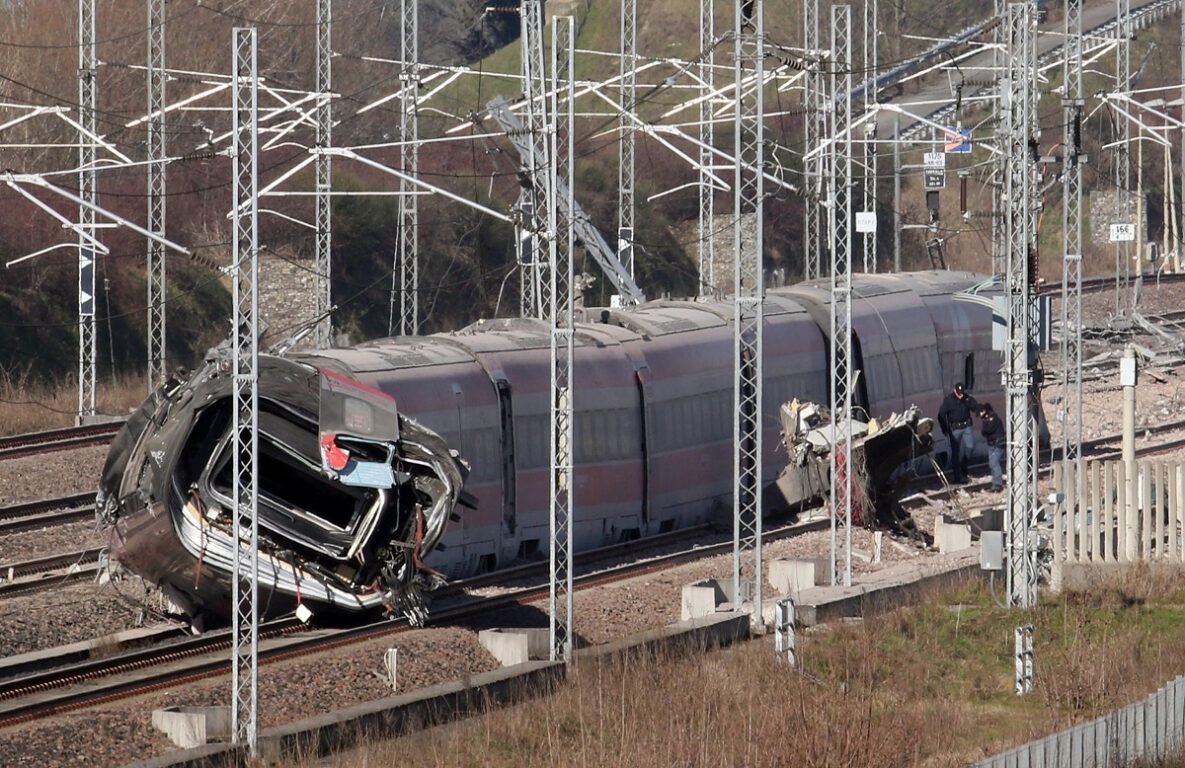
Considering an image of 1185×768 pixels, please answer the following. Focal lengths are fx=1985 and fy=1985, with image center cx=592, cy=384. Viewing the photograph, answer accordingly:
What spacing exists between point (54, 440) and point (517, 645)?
54.6 ft

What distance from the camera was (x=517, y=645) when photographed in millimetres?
20344

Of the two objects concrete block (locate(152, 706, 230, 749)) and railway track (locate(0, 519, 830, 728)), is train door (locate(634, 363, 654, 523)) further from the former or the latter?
concrete block (locate(152, 706, 230, 749))

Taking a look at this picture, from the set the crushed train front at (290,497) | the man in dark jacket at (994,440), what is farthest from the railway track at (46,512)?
the man in dark jacket at (994,440)

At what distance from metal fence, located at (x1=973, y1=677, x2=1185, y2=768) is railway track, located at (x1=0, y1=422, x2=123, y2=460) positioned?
74.9ft

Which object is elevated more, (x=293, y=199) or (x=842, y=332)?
(x=293, y=199)

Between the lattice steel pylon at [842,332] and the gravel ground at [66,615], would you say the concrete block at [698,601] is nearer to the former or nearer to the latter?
the lattice steel pylon at [842,332]

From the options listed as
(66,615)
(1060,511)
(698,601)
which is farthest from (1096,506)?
(66,615)

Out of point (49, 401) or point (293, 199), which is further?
point (293, 199)

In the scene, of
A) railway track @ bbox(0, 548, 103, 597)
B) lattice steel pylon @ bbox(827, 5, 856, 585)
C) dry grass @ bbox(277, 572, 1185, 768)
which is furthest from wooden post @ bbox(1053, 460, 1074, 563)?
railway track @ bbox(0, 548, 103, 597)

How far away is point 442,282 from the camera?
178ft

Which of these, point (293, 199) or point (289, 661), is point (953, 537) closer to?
point (289, 661)

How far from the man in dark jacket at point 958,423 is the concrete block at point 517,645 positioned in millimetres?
13938

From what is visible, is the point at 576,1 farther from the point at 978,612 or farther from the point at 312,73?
the point at 978,612

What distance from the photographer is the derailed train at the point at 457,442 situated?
21.3 m
